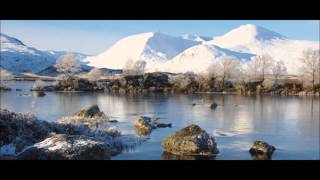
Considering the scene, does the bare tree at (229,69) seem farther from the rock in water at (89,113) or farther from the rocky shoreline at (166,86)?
the rock in water at (89,113)

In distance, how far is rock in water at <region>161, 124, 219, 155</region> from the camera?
31.3ft

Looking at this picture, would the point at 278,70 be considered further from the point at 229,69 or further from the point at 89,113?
the point at 89,113

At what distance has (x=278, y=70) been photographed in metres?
36.3

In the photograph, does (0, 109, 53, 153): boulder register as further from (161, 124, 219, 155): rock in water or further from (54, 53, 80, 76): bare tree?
(54, 53, 80, 76): bare tree

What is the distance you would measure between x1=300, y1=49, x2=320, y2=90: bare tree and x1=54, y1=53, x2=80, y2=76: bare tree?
60.2 feet

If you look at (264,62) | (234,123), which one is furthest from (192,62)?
(234,123)

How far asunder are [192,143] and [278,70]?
2823 centimetres

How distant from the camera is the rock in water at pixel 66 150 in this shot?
7.11 m

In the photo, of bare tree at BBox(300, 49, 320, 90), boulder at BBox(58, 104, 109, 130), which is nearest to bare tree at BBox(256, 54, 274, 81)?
bare tree at BBox(300, 49, 320, 90)

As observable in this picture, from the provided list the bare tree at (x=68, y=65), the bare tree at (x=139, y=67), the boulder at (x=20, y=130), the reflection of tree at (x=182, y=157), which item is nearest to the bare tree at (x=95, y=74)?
the bare tree at (x=68, y=65)

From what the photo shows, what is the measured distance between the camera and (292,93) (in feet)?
100
